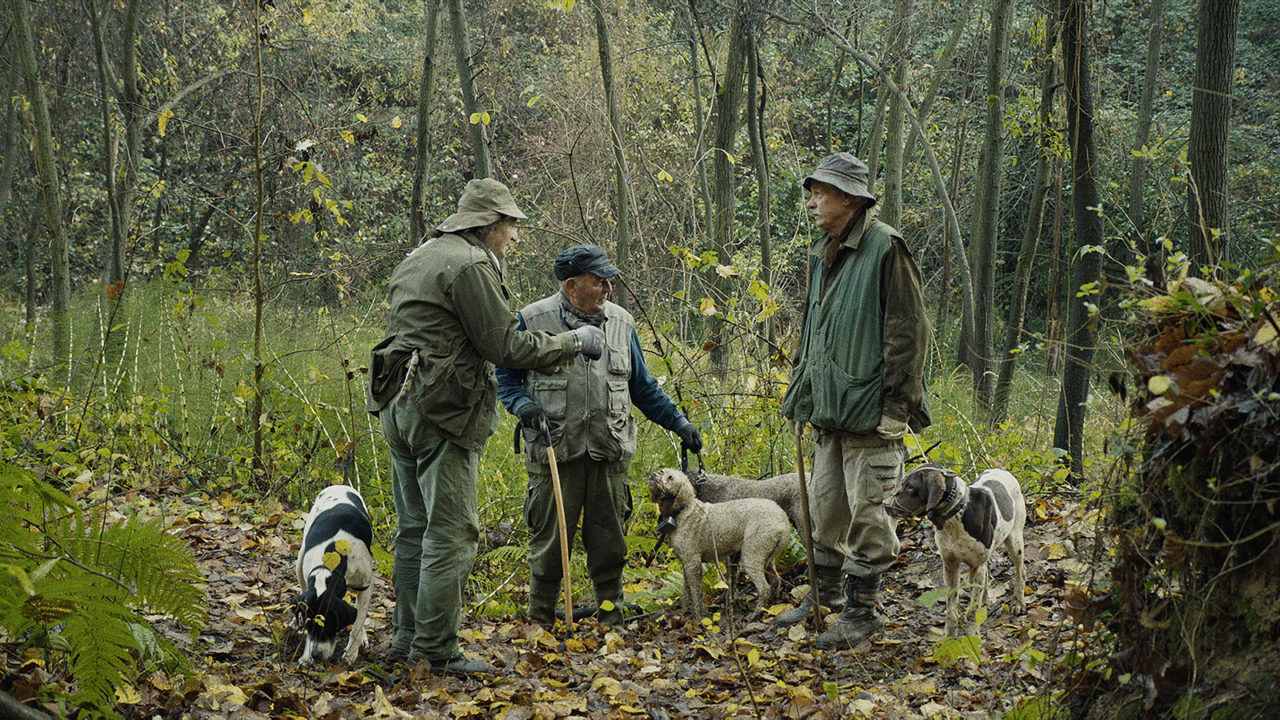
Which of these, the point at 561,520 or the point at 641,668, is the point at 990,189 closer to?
the point at 561,520

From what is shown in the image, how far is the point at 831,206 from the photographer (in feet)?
19.7

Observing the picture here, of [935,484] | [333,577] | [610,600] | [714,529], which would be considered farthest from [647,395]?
[333,577]

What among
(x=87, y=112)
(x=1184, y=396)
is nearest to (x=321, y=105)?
(x=87, y=112)

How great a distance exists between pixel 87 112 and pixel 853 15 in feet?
48.3

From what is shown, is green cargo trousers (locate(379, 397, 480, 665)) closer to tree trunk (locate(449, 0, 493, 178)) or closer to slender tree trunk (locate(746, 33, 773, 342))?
tree trunk (locate(449, 0, 493, 178))

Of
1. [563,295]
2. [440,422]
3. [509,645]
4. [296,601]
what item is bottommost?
[509,645]

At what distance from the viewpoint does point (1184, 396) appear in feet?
10.6

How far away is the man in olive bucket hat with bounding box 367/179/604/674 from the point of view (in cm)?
553

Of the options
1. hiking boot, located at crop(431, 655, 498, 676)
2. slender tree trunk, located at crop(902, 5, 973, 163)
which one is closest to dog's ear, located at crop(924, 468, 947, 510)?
hiking boot, located at crop(431, 655, 498, 676)

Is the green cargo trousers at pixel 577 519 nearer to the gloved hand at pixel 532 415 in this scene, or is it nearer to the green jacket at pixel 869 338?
the gloved hand at pixel 532 415

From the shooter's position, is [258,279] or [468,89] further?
[468,89]

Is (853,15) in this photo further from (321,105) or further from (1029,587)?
(1029,587)

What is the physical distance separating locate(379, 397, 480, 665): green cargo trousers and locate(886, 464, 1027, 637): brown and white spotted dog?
7.38 ft

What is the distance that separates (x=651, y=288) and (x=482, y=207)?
543 centimetres
